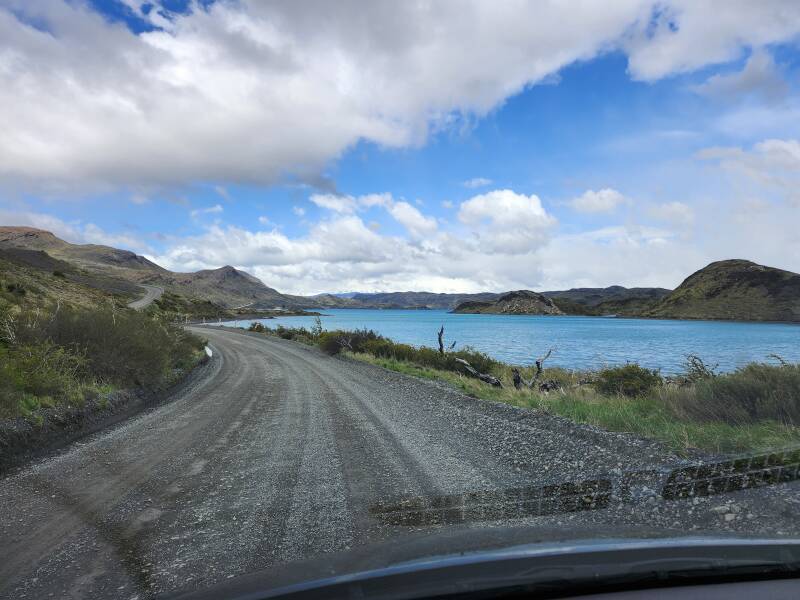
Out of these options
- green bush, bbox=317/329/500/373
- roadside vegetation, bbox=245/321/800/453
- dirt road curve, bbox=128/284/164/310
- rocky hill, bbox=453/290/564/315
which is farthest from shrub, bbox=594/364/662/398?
rocky hill, bbox=453/290/564/315

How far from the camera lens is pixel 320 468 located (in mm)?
6414

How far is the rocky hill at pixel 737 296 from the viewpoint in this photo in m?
109

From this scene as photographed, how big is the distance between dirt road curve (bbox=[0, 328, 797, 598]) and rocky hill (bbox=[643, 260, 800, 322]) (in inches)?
4783

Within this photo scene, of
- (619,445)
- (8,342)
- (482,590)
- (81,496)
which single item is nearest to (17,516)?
(81,496)

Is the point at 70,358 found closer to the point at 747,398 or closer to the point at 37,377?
the point at 37,377

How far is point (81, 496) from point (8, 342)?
7.09 m

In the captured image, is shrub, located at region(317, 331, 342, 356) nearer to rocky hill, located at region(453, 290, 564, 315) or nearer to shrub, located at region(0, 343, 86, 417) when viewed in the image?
shrub, located at region(0, 343, 86, 417)

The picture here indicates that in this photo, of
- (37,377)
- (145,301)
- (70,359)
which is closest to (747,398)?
(37,377)

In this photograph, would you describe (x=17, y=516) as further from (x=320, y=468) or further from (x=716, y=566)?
A: (x=716, y=566)

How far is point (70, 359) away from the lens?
11148mm

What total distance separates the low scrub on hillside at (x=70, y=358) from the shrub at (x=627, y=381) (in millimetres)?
12790

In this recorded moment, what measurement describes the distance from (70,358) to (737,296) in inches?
5375

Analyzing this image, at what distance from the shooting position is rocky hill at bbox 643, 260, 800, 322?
358ft

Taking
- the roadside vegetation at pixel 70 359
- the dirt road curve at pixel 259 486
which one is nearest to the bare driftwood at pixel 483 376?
the dirt road curve at pixel 259 486
